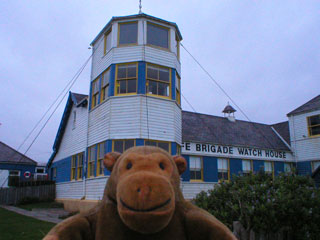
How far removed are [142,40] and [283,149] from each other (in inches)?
514

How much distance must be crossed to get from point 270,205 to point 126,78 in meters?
9.16

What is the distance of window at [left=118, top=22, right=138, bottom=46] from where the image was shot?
43.1ft

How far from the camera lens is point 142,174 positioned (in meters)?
2.05

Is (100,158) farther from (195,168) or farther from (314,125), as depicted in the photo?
(314,125)

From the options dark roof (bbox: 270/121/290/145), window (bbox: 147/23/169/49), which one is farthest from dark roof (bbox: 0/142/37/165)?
dark roof (bbox: 270/121/290/145)

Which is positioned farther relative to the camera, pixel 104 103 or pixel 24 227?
pixel 104 103

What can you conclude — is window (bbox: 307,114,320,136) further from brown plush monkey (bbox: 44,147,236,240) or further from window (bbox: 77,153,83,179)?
brown plush monkey (bbox: 44,147,236,240)

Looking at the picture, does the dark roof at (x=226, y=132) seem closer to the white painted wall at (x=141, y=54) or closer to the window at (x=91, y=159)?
the white painted wall at (x=141, y=54)

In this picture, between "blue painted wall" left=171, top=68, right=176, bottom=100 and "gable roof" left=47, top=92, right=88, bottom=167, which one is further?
"gable roof" left=47, top=92, right=88, bottom=167

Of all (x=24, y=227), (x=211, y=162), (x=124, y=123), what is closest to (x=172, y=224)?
(x=24, y=227)

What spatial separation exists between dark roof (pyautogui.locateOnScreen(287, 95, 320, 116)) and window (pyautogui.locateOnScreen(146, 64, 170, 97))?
11.7 meters

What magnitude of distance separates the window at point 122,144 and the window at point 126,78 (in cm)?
225

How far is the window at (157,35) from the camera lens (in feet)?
43.2

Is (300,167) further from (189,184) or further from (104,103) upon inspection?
(104,103)
